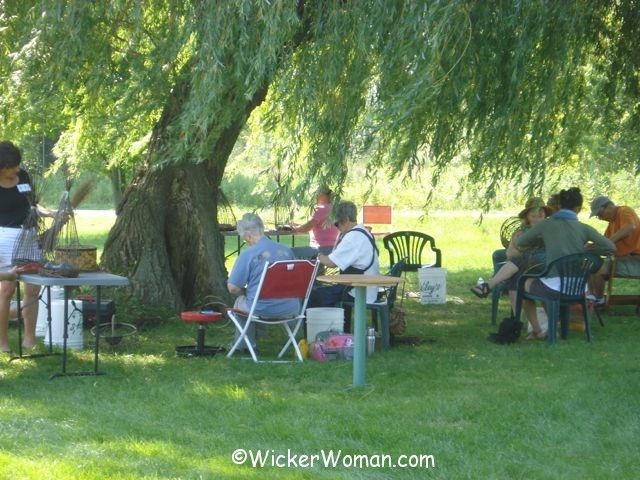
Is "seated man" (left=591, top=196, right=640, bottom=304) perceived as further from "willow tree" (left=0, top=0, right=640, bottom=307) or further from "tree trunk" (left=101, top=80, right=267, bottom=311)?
"tree trunk" (left=101, top=80, right=267, bottom=311)

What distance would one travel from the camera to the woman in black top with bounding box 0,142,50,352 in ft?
27.5

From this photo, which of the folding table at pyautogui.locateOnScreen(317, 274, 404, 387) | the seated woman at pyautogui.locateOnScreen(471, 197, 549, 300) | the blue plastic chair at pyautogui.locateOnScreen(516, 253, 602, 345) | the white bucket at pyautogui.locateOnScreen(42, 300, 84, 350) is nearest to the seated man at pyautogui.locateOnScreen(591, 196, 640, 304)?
the seated woman at pyautogui.locateOnScreen(471, 197, 549, 300)

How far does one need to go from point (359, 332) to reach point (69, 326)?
120 inches

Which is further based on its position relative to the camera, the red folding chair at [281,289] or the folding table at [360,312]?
the red folding chair at [281,289]

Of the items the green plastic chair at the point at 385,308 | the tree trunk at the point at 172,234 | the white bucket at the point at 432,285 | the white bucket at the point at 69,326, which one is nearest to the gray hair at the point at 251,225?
the green plastic chair at the point at 385,308

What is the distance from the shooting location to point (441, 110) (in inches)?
292

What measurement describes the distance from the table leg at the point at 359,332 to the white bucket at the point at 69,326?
287 cm

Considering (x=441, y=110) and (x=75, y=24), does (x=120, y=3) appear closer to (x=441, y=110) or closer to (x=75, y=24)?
(x=75, y=24)

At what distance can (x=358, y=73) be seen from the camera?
7.72m

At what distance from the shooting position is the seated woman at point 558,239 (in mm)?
9711

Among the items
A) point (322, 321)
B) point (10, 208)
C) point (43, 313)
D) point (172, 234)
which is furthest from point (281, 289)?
point (172, 234)

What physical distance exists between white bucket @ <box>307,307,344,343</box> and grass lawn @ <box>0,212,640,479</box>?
18.2 inches

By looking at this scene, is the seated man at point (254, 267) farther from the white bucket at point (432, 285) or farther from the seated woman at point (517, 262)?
the white bucket at point (432, 285)

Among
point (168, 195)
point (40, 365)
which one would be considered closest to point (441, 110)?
point (40, 365)
